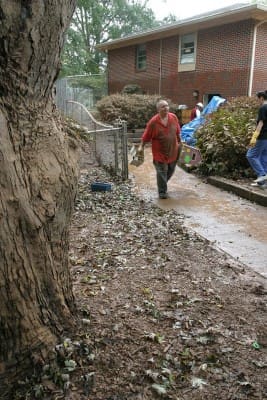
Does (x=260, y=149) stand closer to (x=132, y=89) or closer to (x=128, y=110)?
(x=128, y=110)

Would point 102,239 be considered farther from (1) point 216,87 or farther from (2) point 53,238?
(1) point 216,87

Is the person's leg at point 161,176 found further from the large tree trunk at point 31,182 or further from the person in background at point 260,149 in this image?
the large tree trunk at point 31,182

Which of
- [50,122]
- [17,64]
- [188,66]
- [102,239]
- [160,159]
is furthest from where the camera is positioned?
[188,66]

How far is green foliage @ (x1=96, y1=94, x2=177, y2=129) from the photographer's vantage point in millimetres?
16562

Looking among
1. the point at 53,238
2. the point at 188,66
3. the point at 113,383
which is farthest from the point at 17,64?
the point at 188,66

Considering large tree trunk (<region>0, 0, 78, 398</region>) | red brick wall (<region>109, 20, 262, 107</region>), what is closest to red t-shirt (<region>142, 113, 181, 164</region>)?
large tree trunk (<region>0, 0, 78, 398</region>)

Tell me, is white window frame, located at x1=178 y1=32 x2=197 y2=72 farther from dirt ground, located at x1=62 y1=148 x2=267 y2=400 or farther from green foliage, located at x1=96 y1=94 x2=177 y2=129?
dirt ground, located at x1=62 y1=148 x2=267 y2=400

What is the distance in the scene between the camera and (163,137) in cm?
742

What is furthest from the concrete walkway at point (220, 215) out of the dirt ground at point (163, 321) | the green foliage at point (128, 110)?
the green foliage at point (128, 110)

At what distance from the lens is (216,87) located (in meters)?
18.4

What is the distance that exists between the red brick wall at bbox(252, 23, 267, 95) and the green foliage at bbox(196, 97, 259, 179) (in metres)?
8.01

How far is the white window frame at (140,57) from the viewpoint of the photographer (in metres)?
22.7

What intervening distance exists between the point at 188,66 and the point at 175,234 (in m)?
16.2

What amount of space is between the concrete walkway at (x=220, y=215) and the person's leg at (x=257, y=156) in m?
0.71
